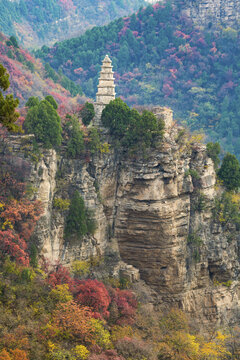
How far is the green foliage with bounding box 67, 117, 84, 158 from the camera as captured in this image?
40.3m

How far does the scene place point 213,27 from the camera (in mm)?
92312

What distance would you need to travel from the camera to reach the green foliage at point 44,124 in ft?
125

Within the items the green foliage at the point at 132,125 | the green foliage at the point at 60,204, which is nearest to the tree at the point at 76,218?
the green foliage at the point at 60,204

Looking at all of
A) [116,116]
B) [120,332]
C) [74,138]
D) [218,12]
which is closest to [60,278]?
[120,332]

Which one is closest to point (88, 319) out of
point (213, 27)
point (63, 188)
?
point (63, 188)

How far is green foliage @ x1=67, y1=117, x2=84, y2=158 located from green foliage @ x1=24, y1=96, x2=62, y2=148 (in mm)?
1582

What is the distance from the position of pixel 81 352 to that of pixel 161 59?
6776 cm

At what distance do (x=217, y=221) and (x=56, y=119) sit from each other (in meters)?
15.3

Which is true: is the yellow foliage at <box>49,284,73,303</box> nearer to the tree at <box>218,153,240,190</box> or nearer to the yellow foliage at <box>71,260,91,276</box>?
the yellow foliage at <box>71,260,91,276</box>

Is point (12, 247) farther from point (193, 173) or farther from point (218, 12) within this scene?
point (218, 12)

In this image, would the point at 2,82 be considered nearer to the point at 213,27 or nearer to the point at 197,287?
the point at 197,287

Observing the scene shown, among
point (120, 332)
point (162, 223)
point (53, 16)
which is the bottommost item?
point (120, 332)

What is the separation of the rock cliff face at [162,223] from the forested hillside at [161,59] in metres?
43.6

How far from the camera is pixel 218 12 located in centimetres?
9262
